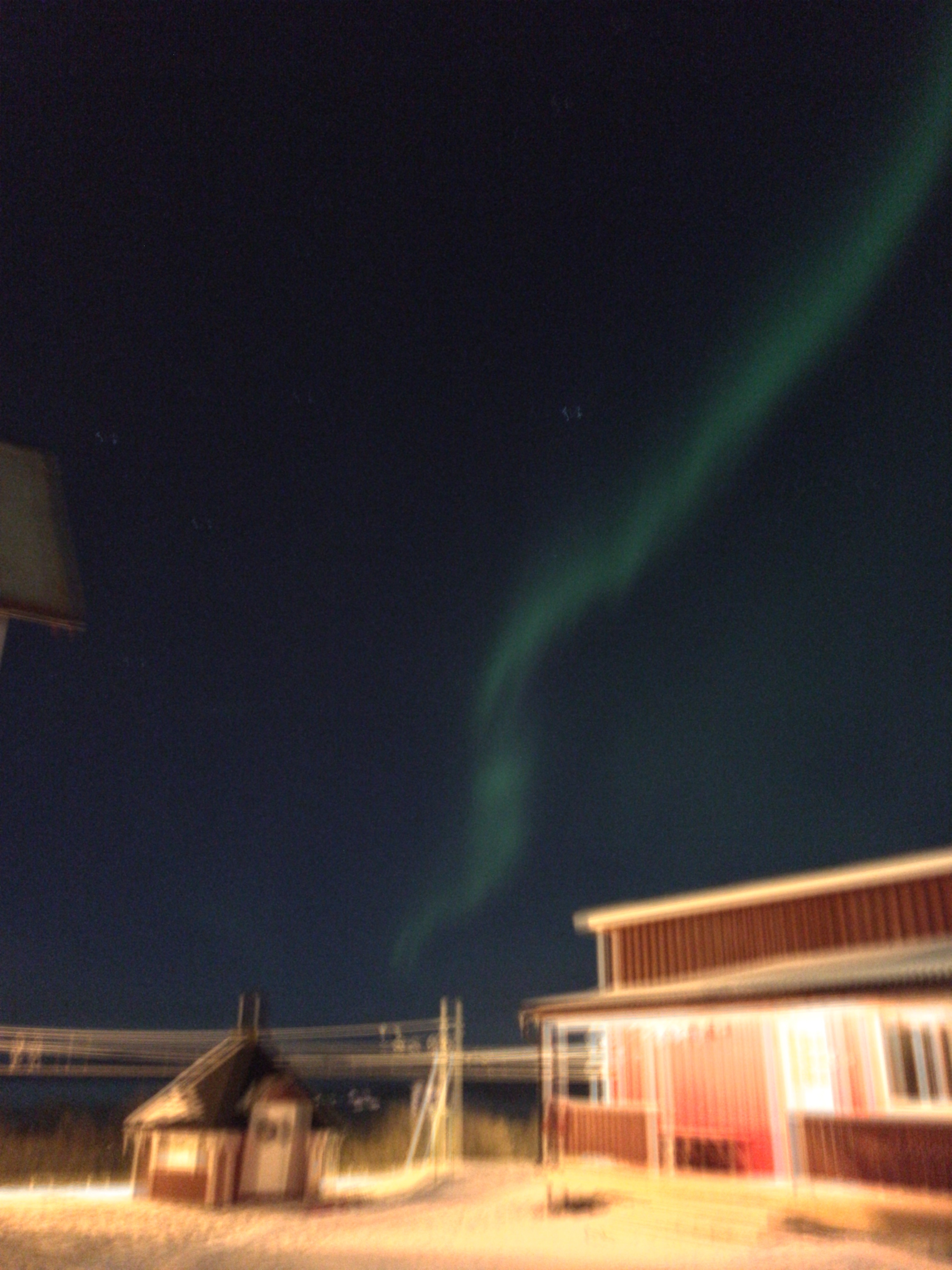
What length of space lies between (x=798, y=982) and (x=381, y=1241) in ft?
23.5

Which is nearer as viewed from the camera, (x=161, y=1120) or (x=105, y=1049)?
(x=161, y=1120)

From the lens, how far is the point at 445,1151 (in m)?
25.5

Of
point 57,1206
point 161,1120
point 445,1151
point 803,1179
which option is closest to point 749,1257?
point 803,1179

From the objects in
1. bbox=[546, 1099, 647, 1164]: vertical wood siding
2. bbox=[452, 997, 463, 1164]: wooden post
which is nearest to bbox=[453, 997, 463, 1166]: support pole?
bbox=[452, 997, 463, 1164]: wooden post

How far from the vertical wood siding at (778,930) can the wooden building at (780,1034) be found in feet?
0.10

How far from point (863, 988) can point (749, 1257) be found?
3702mm

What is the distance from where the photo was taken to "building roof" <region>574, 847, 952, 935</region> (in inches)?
719

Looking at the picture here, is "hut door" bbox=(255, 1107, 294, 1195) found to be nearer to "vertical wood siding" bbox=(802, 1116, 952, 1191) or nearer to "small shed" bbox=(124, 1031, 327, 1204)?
"small shed" bbox=(124, 1031, 327, 1204)

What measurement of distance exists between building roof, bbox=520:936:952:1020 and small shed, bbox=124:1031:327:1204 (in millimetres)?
4718

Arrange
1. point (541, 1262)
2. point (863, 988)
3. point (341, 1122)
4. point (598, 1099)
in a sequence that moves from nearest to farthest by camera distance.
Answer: point (541, 1262), point (863, 988), point (341, 1122), point (598, 1099)

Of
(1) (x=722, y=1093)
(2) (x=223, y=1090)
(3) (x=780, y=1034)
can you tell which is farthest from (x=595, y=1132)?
(2) (x=223, y=1090)

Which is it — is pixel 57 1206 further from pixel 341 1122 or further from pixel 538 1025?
pixel 538 1025

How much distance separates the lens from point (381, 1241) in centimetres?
1449

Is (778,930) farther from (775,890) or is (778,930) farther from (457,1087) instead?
(457,1087)
